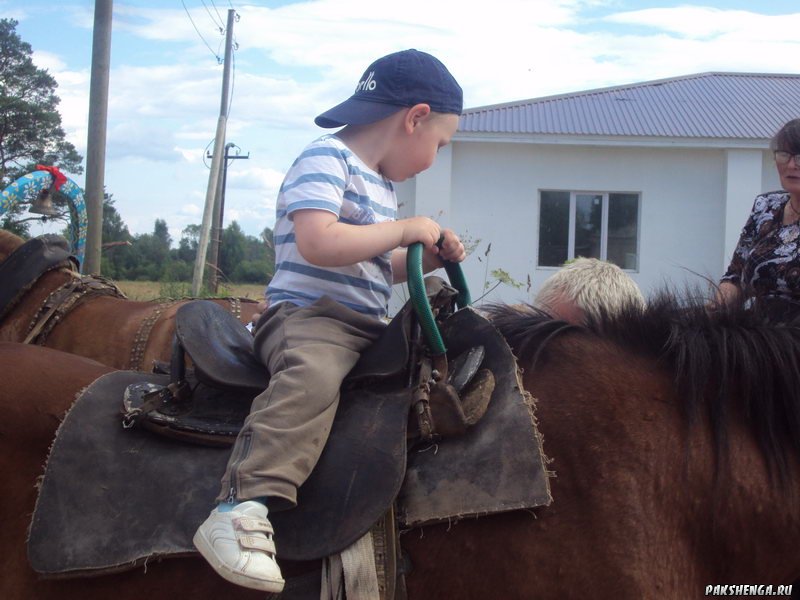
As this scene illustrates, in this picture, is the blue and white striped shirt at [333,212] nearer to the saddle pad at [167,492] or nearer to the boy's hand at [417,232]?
the boy's hand at [417,232]

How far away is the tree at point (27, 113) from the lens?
79.3 feet

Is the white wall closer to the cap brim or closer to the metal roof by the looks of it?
the metal roof

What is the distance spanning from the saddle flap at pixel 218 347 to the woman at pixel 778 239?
4.90ft

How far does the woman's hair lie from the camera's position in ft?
8.45

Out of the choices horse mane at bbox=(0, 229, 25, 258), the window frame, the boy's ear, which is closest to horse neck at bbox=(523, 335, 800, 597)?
the boy's ear

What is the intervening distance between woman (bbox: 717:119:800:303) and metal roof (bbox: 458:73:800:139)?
12649mm

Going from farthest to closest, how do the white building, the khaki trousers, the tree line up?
1. the tree
2. the white building
3. the khaki trousers

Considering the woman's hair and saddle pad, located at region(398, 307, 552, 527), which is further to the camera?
the woman's hair

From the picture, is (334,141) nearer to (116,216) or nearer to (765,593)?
(765,593)

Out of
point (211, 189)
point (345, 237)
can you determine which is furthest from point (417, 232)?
point (211, 189)

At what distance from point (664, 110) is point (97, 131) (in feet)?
41.5

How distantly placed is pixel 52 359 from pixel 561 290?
6.20ft

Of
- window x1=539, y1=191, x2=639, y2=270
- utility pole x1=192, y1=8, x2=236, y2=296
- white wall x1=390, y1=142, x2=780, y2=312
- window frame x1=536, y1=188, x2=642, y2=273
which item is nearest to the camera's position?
white wall x1=390, y1=142, x2=780, y2=312

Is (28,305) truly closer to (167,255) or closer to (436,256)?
(436,256)
